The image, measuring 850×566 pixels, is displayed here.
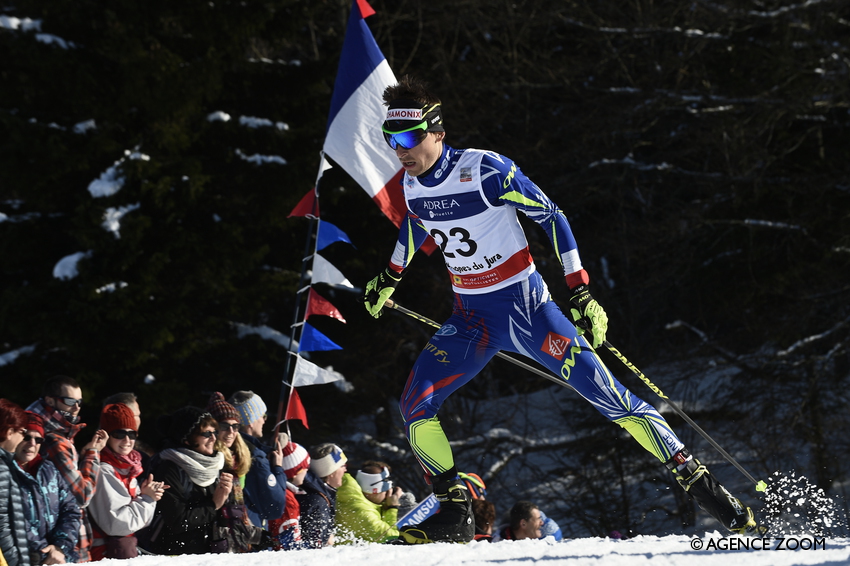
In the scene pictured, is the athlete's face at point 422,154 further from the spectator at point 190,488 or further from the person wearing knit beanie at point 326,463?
the person wearing knit beanie at point 326,463

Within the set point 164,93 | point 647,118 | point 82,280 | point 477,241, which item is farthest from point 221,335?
point 477,241

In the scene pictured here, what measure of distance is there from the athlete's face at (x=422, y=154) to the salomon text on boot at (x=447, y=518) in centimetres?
143

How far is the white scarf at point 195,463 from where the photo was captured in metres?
4.46

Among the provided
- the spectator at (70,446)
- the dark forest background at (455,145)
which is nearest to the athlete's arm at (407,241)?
the spectator at (70,446)

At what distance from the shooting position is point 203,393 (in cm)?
996

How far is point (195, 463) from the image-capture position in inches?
175

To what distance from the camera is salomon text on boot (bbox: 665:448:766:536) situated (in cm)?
377

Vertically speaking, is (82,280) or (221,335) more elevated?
(82,280)

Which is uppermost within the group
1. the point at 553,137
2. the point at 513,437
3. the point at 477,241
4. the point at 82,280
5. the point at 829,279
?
the point at 477,241

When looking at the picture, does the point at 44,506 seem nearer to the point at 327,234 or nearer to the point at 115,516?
the point at 115,516

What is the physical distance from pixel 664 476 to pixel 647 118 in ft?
15.3

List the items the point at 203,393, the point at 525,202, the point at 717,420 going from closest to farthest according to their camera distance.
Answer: the point at 525,202 < the point at 203,393 < the point at 717,420

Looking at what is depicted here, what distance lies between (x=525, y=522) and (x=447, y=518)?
1.92 meters

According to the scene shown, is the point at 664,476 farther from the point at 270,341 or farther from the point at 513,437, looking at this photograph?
the point at 270,341
